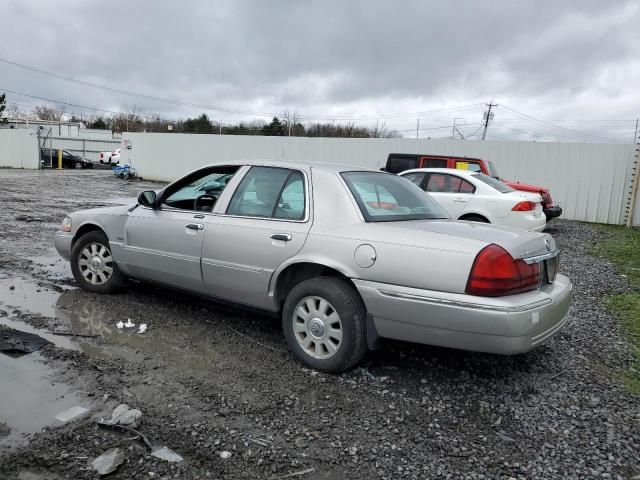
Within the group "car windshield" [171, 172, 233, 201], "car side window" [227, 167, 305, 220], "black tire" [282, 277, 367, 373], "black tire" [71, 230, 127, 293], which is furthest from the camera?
"black tire" [71, 230, 127, 293]

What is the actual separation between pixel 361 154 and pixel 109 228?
16452 mm

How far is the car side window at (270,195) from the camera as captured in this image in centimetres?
430

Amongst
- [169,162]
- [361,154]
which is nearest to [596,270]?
[361,154]

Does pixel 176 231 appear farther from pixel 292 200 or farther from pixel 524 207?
pixel 524 207

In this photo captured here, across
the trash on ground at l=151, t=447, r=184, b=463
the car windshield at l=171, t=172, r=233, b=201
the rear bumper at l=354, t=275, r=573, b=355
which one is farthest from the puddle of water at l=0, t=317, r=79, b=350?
the rear bumper at l=354, t=275, r=573, b=355

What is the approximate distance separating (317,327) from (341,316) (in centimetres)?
28

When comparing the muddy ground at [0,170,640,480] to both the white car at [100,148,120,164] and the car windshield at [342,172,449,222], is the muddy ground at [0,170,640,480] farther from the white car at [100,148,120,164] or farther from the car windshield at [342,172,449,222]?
the white car at [100,148,120,164]

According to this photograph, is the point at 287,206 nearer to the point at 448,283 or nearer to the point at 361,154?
the point at 448,283

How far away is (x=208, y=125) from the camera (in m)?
64.5

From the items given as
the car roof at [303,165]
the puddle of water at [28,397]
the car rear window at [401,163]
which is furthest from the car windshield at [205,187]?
the car rear window at [401,163]

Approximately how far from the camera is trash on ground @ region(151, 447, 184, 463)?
2804mm

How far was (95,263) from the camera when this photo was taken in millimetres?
5730

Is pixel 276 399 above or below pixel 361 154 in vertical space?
below

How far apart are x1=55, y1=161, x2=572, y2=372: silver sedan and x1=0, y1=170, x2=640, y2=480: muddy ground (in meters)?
0.43
